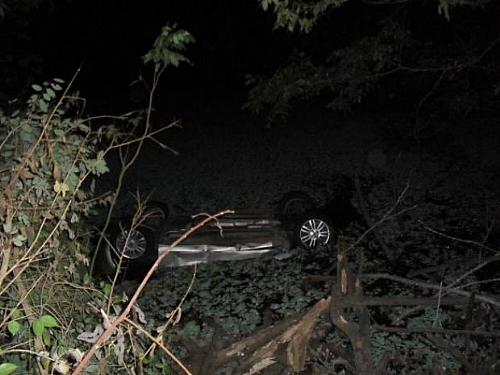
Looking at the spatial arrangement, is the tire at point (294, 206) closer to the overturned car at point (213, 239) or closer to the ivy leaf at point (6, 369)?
the overturned car at point (213, 239)

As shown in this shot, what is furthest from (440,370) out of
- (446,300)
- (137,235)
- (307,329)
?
(137,235)

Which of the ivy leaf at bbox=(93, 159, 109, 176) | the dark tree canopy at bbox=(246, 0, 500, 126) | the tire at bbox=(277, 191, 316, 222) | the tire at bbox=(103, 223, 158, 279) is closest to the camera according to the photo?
the ivy leaf at bbox=(93, 159, 109, 176)

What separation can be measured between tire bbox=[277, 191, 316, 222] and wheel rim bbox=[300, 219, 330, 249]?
245 mm

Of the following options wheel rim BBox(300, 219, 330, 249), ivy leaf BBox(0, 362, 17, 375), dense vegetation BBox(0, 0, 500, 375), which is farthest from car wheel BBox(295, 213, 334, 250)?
ivy leaf BBox(0, 362, 17, 375)

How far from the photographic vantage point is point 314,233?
8.15 meters

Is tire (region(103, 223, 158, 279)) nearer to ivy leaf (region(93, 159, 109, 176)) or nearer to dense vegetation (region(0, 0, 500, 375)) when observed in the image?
dense vegetation (region(0, 0, 500, 375))

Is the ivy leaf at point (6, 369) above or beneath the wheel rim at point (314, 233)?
above

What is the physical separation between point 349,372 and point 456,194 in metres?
6.67

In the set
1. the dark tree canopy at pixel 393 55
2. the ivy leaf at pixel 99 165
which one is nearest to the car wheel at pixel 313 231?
the dark tree canopy at pixel 393 55

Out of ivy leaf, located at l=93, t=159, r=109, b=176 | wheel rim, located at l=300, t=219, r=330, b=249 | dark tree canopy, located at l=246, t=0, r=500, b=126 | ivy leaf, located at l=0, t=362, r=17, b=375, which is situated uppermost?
dark tree canopy, located at l=246, t=0, r=500, b=126

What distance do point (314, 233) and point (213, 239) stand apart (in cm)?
151

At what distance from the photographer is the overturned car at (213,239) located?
7633 mm

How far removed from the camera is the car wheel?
8.06m

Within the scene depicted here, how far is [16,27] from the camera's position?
6.13 metres
